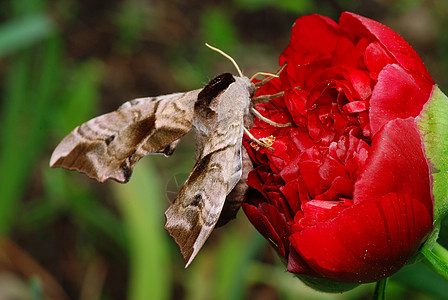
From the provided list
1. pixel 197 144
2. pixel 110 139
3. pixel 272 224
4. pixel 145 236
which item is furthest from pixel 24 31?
pixel 272 224

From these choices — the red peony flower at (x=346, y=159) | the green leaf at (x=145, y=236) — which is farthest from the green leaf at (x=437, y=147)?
the green leaf at (x=145, y=236)

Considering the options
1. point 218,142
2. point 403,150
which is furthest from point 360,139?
point 218,142

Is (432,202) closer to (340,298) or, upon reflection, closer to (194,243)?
(194,243)

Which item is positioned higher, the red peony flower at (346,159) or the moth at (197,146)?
the red peony flower at (346,159)

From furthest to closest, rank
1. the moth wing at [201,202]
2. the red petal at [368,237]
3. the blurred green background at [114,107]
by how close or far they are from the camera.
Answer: the blurred green background at [114,107], the moth wing at [201,202], the red petal at [368,237]

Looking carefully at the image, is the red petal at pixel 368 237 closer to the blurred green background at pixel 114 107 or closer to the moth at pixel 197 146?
the moth at pixel 197 146
